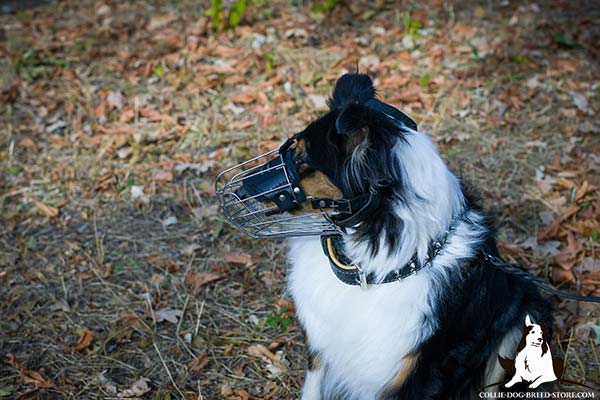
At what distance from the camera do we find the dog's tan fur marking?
2578 mm

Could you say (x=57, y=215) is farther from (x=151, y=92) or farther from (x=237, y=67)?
(x=237, y=67)

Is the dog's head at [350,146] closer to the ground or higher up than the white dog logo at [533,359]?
higher up

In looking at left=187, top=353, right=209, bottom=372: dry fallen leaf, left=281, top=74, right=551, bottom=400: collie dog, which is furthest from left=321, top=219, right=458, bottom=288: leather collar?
left=187, top=353, right=209, bottom=372: dry fallen leaf

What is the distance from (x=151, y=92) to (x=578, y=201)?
13.2 feet

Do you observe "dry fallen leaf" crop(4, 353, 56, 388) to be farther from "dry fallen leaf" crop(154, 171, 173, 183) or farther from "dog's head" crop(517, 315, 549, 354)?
"dog's head" crop(517, 315, 549, 354)

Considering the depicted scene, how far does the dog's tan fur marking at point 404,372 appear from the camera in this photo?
258cm

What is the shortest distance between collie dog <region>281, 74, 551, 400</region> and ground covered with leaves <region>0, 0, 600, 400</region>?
87 centimetres

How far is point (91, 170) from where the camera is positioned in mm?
5152

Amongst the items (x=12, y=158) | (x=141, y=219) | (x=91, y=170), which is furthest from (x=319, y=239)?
(x=12, y=158)

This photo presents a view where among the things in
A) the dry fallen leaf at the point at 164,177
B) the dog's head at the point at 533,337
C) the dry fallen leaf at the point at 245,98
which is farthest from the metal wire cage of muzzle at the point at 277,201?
the dry fallen leaf at the point at 245,98

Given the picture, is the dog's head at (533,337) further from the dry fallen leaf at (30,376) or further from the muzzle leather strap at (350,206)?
the dry fallen leaf at (30,376)

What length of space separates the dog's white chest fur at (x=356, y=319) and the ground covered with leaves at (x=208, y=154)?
0.75 meters

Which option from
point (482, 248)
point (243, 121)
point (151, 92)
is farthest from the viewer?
point (151, 92)

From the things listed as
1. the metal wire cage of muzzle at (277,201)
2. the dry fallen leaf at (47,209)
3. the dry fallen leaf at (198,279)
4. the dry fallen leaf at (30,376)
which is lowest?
the dry fallen leaf at (30,376)
